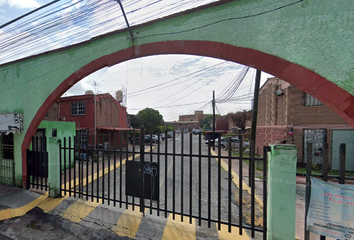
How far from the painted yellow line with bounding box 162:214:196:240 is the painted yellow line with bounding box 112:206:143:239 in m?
0.67

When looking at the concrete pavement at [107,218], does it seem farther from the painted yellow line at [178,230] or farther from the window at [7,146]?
the window at [7,146]

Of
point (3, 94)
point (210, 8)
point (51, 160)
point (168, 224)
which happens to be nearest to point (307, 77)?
point (210, 8)

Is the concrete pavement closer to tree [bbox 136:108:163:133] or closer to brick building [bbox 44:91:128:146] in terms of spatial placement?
brick building [bbox 44:91:128:146]

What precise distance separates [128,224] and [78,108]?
15.2 metres

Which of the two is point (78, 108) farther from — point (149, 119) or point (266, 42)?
point (266, 42)

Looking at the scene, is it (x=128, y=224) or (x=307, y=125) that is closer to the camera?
(x=128, y=224)

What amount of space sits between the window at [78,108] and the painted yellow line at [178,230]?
49.9 ft

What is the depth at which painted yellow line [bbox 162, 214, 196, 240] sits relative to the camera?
3006 millimetres

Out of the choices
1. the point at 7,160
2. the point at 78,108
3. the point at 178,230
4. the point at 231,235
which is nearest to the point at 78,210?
the point at 178,230

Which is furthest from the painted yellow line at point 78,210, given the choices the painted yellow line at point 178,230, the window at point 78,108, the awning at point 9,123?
the window at point 78,108

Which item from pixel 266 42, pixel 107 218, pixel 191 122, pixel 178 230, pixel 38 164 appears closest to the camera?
pixel 266 42

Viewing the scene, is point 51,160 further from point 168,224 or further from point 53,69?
point 168,224

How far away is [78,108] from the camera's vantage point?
50.3 feet

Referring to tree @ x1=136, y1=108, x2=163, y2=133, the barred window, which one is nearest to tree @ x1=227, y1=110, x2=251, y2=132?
tree @ x1=136, y1=108, x2=163, y2=133
